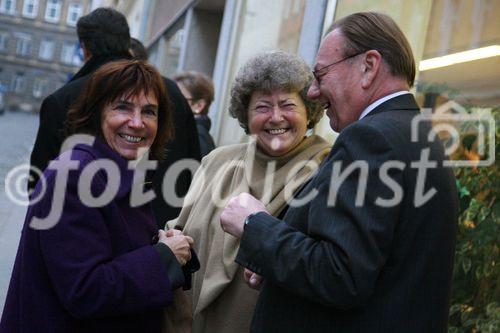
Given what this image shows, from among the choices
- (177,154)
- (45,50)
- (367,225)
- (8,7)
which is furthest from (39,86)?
(367,225)

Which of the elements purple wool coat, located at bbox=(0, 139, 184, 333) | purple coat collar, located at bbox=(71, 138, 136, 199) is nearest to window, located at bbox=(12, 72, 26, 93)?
purple coat collar, located at bbox=(71, 138, 136, 199)

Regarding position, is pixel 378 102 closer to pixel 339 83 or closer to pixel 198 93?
pixel 339 83

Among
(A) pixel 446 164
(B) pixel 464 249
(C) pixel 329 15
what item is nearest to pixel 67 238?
(A) pixel 446 164

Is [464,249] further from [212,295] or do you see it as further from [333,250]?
[333,250]

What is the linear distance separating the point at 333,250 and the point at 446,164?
44cm

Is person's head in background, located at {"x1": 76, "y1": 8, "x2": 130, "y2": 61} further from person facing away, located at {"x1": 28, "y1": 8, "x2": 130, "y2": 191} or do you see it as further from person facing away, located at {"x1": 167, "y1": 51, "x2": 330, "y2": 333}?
person facing away, located at {"x1": 167, "y1": 51, "x2": 330, "y2": 333}

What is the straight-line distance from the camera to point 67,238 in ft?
7.71

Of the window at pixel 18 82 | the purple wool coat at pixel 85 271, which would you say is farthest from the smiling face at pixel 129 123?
the window at pixel 18 82

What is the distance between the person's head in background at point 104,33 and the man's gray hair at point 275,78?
4.35 ft

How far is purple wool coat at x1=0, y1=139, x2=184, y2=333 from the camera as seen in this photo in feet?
7.70

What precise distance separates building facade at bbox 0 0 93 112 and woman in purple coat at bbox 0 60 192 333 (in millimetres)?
72958

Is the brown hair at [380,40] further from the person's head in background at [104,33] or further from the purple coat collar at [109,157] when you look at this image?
the person's head in background at [104,33]

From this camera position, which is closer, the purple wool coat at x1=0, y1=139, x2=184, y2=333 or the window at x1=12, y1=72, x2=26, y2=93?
the purple wool coat at x1=0, y1=139, x2=184, y2=333

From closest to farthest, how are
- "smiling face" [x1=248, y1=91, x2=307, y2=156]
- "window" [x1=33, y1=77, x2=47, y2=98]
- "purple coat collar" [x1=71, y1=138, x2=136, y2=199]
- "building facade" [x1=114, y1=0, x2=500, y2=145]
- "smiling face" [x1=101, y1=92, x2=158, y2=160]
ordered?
"purple coat collar" [x1=71, y1=138, x2=136, y2=199], "smiling face" [x1=101, y1=92, x2=158, y2=160], "smiling face" [x1=248, y1=91, x2=307, y2=156], "building facade" [x1=114, y1=0, x2=500, y2=145], "window" [x1=33, y1=77, x2=47, y2=98]
